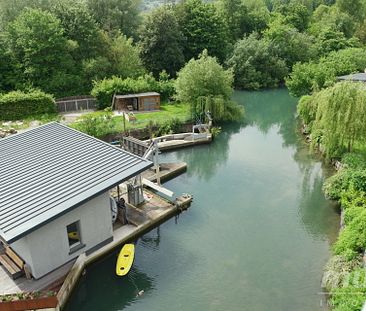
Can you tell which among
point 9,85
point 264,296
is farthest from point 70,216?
point 9,85

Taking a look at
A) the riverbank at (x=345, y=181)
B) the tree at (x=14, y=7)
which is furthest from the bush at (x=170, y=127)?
the tree at (x=14, y=7)

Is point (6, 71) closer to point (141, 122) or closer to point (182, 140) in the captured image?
point (141, 122)

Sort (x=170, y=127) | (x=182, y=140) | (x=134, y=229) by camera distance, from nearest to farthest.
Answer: (x=134, y=229), (x=182, y=140), (x=170, y=127)

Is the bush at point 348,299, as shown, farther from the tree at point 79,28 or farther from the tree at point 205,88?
the tree at point 79,28

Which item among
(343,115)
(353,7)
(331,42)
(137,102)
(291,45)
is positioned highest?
(353,7)

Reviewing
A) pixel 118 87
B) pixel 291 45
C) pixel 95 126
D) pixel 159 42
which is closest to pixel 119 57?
pixel 159 42

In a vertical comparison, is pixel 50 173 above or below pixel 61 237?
above

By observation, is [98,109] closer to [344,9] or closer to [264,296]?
[264,296]
